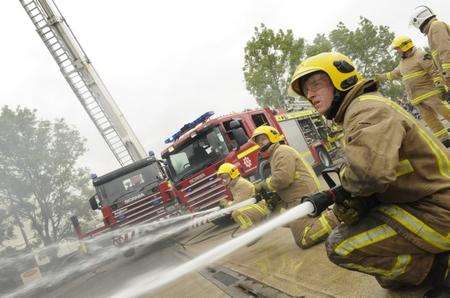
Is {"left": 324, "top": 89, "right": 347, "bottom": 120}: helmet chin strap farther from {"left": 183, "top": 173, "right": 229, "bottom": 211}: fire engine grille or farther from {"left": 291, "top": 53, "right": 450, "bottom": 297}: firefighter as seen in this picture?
{"left": 183, "top": 173, "right": 229, "bottom": 211}: fire engine grille

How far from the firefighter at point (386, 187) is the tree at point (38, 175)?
29.0 meters

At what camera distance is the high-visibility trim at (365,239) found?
2264 millimetres

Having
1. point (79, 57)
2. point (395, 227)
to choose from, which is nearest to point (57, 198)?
point (79, 57)

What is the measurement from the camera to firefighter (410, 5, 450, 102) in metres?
5.34

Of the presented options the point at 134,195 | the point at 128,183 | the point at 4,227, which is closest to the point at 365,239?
the point at 134,195

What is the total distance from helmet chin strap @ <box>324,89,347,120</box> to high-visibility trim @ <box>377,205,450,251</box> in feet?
2.24

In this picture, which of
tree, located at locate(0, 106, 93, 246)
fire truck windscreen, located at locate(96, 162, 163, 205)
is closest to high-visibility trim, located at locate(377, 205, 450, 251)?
fire truck windscreen, located at locate(96, 162, 163, 205)

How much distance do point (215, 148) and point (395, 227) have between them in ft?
22.2

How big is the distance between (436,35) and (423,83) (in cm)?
111

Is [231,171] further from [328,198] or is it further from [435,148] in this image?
[435,148]

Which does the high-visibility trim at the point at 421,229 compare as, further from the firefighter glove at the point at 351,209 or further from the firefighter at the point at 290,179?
the firefighter at the point at 290,179

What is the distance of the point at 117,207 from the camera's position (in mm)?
10875

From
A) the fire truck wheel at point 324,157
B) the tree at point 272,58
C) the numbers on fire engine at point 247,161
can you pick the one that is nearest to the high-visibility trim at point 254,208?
the numbers on fire engine at point 247,161

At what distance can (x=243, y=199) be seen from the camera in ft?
21.5
